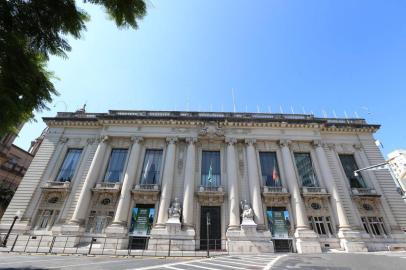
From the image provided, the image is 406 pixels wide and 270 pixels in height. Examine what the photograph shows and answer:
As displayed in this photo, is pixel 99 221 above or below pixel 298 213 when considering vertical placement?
below

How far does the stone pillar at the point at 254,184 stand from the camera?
1969cm

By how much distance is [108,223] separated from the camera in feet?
66.8

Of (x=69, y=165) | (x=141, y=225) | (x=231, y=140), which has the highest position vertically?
(x=231, y=140)

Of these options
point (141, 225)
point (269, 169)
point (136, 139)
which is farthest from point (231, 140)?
point (141, 225)

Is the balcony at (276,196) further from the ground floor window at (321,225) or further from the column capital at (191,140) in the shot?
the column capital at (191,140)

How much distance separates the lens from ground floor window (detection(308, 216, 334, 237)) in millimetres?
20167

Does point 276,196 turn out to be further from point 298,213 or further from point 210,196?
point 210,196

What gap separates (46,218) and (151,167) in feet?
35.6

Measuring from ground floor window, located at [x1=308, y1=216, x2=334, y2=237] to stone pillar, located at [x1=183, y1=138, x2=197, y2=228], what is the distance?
1157 cm

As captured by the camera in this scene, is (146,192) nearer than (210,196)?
Yes

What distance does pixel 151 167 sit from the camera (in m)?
23.6

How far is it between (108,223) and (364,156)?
28.4 meters

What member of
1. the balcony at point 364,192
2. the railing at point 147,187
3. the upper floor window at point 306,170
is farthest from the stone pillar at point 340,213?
the railing at point 147,187

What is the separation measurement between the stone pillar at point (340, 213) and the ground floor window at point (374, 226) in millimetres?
2815
